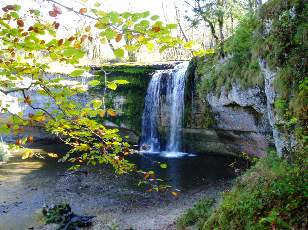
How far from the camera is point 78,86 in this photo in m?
3.87

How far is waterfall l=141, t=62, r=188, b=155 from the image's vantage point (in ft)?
66.7

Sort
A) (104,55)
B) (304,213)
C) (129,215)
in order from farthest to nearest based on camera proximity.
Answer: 1. (104,55)
2. (129,215)
3. (304,213)

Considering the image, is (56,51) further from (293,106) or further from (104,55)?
(104,55)

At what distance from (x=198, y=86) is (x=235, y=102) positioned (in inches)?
126

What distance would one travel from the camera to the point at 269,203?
19.0 ft

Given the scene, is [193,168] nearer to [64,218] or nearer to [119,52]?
[64,218]

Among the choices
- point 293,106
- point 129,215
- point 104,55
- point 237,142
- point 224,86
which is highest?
point 104,55

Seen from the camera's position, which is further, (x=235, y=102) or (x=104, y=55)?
(x=104, y=55)

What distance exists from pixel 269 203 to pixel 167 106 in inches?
613

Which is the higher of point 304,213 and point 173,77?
point 173,77

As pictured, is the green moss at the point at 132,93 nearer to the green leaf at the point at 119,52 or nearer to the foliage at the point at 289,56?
the foliage at the point at 289,56

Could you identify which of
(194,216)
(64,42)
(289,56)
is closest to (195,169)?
(194,216)

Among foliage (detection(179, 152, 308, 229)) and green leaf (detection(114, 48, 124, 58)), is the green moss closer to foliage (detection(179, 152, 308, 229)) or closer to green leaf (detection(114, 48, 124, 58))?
foliage (detection(179, 152, 308, 229))

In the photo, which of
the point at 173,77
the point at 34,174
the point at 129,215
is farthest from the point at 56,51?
the point at 173,77
